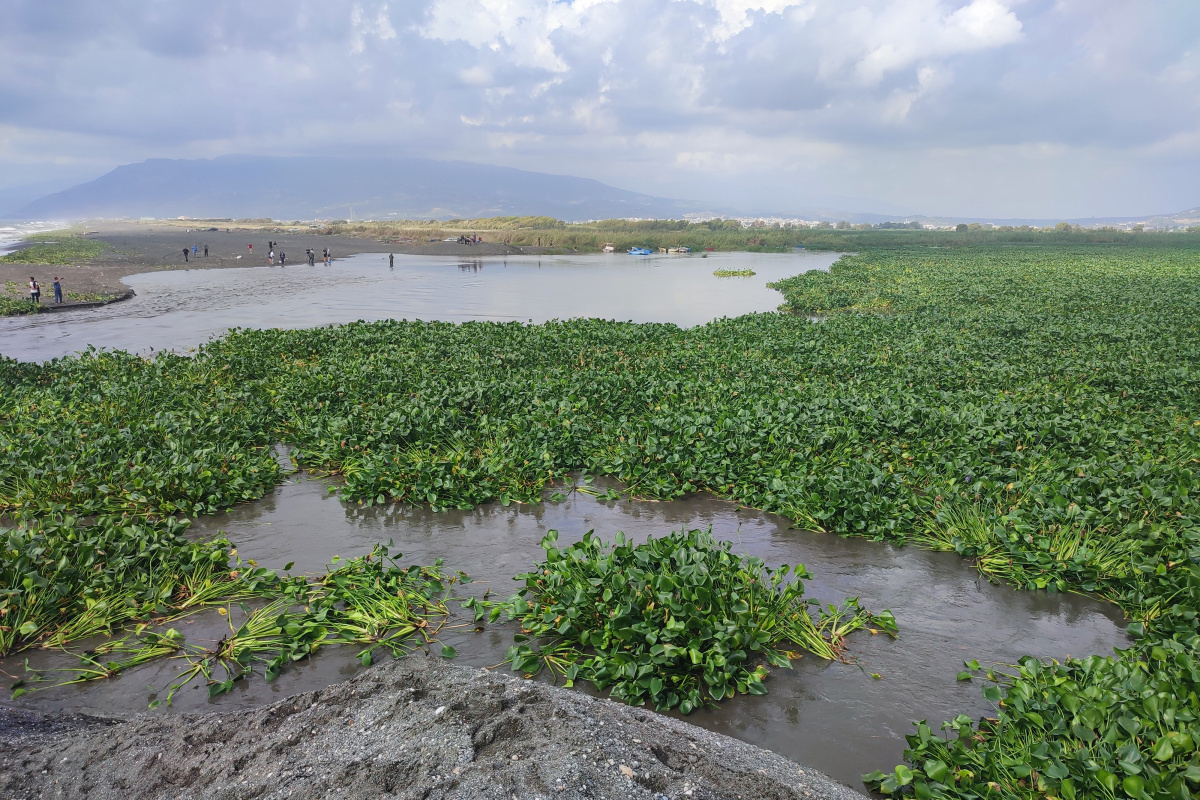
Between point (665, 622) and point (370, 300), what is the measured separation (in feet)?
106

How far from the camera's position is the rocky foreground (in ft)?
11.7

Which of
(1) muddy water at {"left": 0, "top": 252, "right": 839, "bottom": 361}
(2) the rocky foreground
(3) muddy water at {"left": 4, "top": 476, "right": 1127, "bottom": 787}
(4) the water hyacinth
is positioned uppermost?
(1) muddy water at {"left": 0, "top": 252, "right": 839, "bottom": 361}

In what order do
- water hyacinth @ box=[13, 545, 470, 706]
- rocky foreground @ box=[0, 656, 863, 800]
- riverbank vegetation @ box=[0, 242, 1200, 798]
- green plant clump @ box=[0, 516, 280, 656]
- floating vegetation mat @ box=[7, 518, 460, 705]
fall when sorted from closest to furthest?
rocky foreground @ box=[0, 656, 863, 800]
riverbank vegetation @ box=[0, 242, 1200, 798]
water hyacinth @ box=[13, 545, 470, 706]
floating vegetation mat @ box=[7, 518, 460, 705]
green plant clump @ box=[0, 516, 280, 656]

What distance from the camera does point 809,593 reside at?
275 inches

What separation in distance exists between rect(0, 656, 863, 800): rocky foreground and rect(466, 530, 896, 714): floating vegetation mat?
655 mm

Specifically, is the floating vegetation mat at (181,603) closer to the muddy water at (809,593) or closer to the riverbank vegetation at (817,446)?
the muddy water at (809,593)

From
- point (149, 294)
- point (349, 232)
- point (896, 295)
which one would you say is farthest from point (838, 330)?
point (349, 232)

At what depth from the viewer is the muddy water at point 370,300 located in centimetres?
2358

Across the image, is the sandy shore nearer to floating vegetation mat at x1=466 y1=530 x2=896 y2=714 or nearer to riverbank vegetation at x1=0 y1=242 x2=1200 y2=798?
riverbank vegetation at x1=0 y1=242 x2=1200 y2=798

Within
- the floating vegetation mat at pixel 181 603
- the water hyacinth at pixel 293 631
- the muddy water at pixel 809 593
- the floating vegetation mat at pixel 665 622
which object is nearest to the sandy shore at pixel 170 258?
the muddy water at pixel 809 593

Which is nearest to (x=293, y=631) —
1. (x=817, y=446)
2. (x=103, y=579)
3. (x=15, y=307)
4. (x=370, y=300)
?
(x=103, y=579)

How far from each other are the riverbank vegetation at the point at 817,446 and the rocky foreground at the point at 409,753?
142 cm

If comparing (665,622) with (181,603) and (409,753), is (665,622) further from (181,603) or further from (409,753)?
(181,603)

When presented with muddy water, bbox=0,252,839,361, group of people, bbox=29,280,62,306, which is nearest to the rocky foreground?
muddy water, bbox=0,252,839,361
